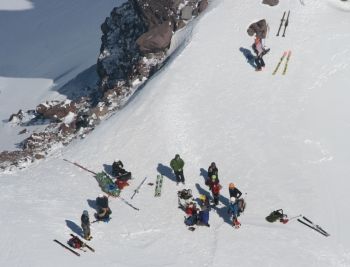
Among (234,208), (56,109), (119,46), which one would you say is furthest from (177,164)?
(119,46)

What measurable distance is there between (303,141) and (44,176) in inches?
539

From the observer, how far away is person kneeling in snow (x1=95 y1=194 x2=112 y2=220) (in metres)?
26.9

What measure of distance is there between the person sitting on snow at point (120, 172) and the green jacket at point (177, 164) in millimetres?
2387

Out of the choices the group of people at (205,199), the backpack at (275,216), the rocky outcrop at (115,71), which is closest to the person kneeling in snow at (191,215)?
the group of people at (205,199)

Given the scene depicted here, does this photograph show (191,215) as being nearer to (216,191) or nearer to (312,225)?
(216,191)

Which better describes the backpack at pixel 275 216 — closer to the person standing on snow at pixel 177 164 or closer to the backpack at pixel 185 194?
the backpack at pixel 185 194

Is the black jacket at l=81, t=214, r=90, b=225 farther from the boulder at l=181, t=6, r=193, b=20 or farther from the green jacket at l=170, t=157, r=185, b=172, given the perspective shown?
the boulder at l=181, t=6, r=193, b=20

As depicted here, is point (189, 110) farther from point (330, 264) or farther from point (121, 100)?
point (330, 264)

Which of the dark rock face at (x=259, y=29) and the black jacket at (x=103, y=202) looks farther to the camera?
the dark rock face at (x=259, y=29)

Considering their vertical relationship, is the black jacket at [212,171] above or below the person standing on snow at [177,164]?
below

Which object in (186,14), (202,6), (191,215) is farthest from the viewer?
(186,14)

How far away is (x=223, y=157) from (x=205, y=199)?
4.07 metres

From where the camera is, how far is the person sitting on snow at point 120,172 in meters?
30.1

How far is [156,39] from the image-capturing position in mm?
39875
